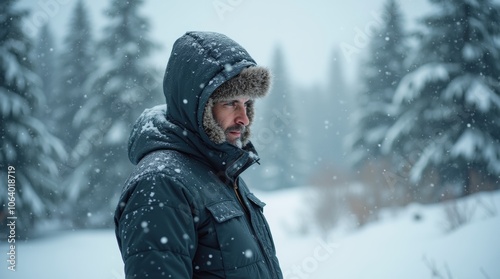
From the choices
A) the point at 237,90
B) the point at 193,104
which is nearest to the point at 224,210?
the point at 193,104

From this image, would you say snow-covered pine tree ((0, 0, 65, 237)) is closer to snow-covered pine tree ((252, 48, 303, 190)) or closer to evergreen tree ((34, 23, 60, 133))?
evergreen tree ((34, 23, 60, 133))

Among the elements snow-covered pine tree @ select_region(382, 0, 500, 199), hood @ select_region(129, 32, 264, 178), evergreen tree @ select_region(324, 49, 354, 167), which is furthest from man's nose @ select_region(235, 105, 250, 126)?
evergreen tree @ select_region(324, 49, 354, 167)

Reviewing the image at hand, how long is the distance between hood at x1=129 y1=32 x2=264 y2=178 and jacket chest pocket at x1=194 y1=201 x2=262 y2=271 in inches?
12.7

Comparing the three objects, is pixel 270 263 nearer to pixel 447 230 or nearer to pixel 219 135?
pixel 219 135

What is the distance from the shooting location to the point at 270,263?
6.10ft

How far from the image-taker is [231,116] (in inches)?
81.8

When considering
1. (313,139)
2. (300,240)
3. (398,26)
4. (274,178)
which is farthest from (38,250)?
(313,139)

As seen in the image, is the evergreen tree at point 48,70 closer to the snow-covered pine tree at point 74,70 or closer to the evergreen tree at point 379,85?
the snow-covered pine tree at point 74,70

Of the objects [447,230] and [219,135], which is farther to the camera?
[447,230]

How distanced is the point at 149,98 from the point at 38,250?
21.9ft

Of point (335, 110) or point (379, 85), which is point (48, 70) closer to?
point (379, 85)

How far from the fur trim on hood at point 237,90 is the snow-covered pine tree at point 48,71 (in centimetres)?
2196

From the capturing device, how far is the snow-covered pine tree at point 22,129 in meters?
10.6

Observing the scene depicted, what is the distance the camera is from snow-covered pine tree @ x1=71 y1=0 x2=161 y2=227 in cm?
1416
